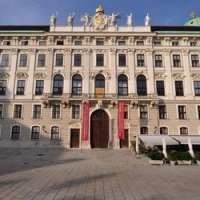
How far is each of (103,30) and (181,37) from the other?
12.4 meters

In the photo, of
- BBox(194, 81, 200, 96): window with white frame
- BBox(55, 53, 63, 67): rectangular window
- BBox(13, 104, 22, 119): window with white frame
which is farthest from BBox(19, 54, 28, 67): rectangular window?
BBox(194, 81, 200, 96): window with white frame

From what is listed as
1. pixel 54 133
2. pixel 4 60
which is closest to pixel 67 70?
pixel 54 133

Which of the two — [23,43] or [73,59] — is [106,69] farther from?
[23,43]

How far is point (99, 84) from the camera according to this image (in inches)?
1410

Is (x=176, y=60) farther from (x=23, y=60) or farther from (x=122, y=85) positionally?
(x=23, y=60)

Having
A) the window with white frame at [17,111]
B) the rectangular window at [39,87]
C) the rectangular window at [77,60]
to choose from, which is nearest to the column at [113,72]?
the rectangular window at [77,60]

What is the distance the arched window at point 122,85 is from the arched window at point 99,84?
2.42 meters

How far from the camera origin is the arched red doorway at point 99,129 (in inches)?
1329

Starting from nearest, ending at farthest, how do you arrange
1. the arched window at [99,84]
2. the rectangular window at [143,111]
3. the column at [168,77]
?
the rectangular window at [143,111] → the arched window at [99,84] → the column at [168,77]

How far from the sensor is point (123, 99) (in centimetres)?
3400

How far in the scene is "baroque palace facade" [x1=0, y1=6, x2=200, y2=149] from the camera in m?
33.7

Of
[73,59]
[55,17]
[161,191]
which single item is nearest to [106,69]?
[73,59]

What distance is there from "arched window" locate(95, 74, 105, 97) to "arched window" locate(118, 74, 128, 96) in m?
2.42

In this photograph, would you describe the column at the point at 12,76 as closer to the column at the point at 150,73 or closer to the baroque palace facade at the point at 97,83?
the baroque palace facade at the point at 97,83
